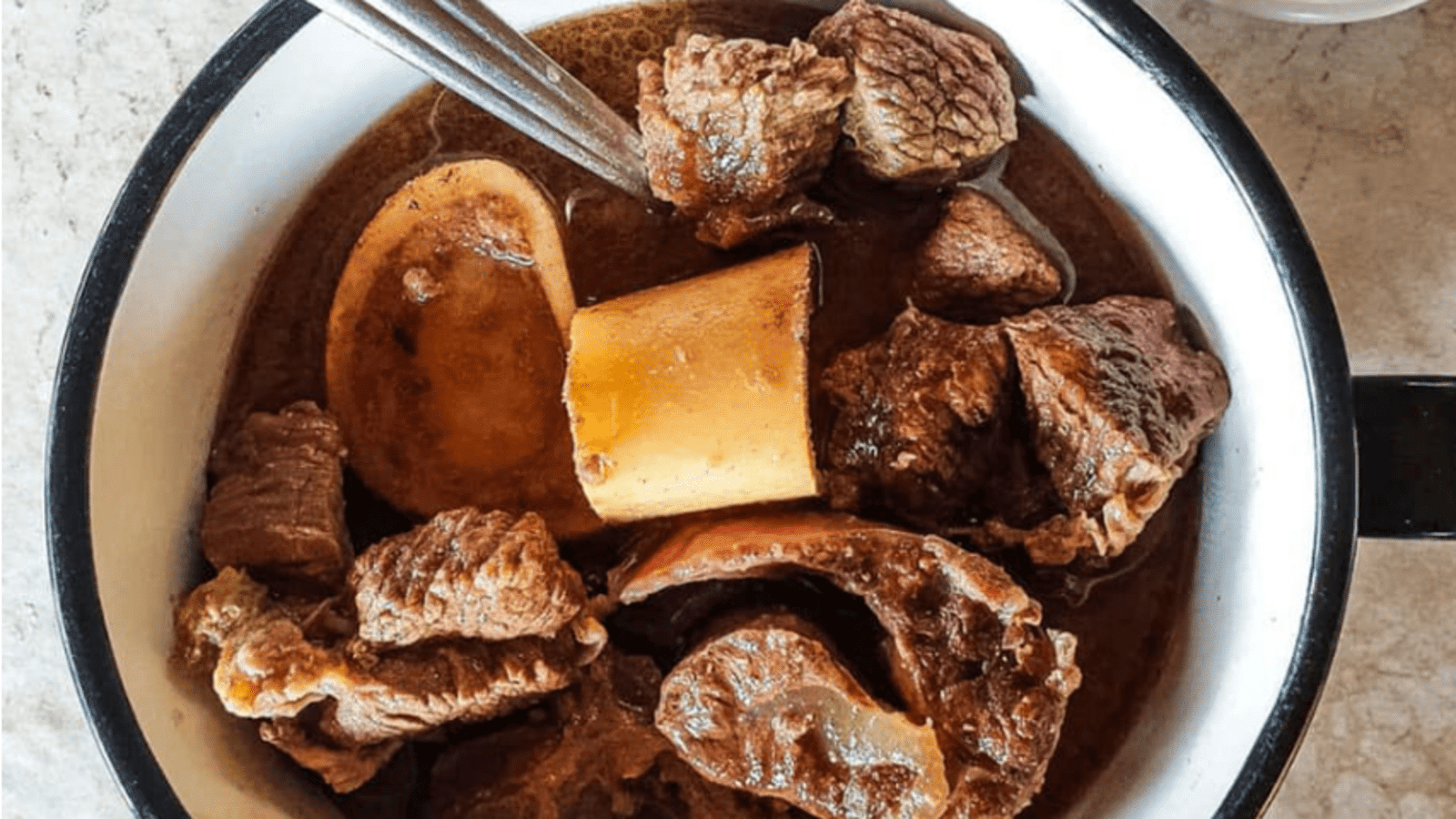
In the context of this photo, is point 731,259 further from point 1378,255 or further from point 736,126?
point 1378,255

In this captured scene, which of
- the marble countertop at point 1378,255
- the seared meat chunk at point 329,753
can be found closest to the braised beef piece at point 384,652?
the seared meat chunk at point 329,753

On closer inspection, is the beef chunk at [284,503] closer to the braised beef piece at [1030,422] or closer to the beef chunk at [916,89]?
the braised beef piece at [1030,422]

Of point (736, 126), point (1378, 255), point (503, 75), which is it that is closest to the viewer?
point (503, 75)

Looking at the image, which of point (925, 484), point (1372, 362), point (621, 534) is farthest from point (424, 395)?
point (1372, 362)

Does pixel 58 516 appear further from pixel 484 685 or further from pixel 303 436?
pixel 484 685

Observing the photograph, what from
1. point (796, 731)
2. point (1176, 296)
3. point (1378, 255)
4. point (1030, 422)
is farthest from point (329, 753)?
point (1378, 255)

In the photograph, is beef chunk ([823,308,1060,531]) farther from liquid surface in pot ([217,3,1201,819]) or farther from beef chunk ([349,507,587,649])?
beef chunk ([349,507,587,649])

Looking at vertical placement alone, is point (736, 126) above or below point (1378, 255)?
above
